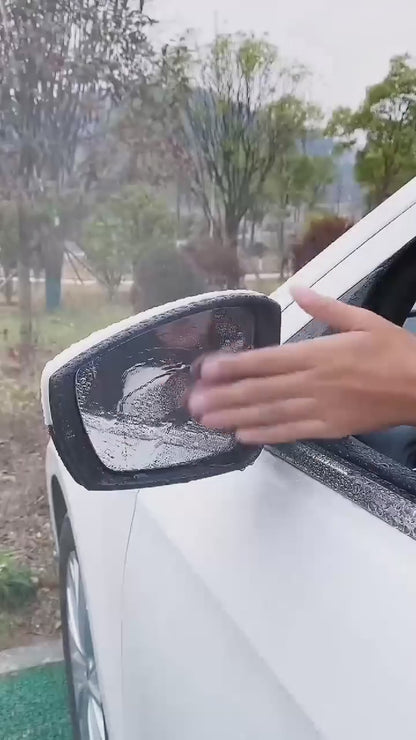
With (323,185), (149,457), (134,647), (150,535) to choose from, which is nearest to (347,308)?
(149,457)

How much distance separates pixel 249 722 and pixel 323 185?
268 centimetres

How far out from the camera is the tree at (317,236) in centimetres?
277

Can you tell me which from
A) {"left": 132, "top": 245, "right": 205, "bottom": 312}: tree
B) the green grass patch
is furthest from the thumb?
{"left": 132, "top": 245, "right": 205, "bottom": 312}: tree

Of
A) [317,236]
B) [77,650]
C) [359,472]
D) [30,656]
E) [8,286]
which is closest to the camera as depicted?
[359,472]

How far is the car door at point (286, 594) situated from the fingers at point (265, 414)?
17cm

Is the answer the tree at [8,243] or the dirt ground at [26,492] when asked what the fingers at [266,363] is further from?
the tree at [8,243]

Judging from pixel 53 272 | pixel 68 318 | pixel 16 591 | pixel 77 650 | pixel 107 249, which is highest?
pixel 107 249

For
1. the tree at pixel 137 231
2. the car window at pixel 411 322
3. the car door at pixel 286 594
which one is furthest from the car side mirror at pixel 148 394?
the tree at pixel 137 231

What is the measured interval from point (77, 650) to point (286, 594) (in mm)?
1146

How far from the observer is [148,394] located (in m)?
1.09

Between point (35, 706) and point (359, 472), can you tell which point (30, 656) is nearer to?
point (35, 706)

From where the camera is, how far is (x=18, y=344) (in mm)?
3533

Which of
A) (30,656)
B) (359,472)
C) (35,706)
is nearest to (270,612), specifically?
(359,472)

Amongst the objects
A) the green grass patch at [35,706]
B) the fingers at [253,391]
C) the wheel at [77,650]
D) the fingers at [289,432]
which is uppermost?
the fingers at [253,391]
